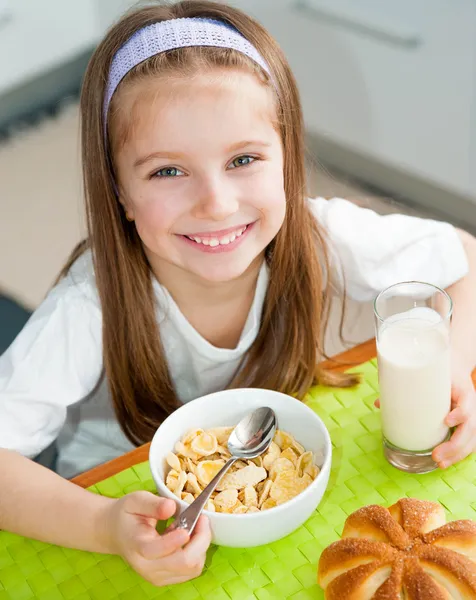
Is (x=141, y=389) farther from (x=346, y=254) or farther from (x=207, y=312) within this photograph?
(x=346, y=254)

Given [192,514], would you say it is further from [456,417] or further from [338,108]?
[338,108]

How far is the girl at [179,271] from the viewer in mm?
1064

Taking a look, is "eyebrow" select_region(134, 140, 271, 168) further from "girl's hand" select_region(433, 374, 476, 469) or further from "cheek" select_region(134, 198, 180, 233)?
"girl's hand" select_region(433, 374, 476, 469)

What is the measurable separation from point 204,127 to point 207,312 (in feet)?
1.27

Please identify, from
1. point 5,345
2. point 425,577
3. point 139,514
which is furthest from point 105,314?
point 425,577

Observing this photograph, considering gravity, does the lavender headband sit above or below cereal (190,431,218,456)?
above

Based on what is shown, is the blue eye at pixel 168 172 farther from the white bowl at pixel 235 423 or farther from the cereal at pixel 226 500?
the cereal at pixel 226 500

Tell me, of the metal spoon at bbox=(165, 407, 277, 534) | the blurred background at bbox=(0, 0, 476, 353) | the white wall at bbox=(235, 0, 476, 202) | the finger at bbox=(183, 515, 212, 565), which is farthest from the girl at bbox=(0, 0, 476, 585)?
the white wall at bbox=(235, 0, 476, 202)

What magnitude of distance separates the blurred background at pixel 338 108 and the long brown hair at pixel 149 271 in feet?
2.64

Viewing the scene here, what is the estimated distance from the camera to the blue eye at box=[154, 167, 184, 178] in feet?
3.78

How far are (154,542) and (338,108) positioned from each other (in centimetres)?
197

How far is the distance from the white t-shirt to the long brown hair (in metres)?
0.03

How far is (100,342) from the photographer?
1292mm

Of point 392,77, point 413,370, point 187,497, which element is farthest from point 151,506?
point 392,77
